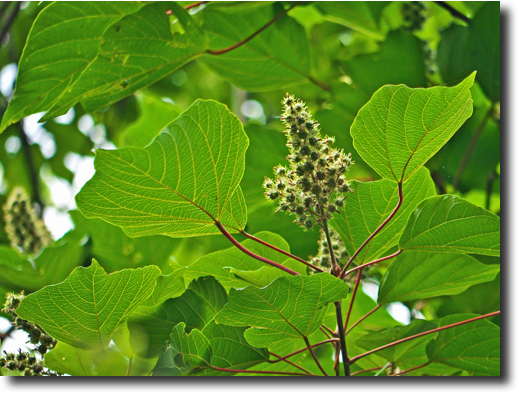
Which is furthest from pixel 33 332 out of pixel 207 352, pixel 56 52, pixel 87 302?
Answer: pixel 56 52

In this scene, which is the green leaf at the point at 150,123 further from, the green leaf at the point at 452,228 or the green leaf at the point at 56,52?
the green leaf at the point at 452,228

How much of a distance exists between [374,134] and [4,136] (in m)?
2.40

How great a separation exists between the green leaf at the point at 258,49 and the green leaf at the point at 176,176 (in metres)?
0.65

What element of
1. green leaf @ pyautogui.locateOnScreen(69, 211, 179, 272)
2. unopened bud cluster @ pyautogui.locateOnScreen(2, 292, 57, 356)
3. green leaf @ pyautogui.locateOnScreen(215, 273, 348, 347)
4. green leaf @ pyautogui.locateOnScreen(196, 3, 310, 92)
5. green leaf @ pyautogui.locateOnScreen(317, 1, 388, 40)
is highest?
green leaf @ pyautogui.locateOnScreen(317, 1, 388, 40)

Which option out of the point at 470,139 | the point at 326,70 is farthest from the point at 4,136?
the point at 470,139

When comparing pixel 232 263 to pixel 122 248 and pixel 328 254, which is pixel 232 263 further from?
pixel 122 248

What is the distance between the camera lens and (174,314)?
867 millimetres

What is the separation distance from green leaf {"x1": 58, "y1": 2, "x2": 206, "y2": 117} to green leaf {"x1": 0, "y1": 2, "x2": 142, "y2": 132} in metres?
0.04

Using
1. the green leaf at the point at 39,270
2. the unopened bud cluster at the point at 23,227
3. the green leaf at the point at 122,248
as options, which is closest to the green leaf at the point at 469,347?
the green leaf at the point at 122,248

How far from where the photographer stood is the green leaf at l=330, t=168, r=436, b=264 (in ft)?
2.76

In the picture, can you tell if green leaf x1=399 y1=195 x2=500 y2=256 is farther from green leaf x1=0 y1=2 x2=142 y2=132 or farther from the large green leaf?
green leaf x1=0 y1=2 x2=142 y2=132

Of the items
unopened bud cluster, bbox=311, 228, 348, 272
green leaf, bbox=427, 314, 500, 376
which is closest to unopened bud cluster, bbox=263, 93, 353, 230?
unopened bud cluster, bbox=311, 228, 348, 272

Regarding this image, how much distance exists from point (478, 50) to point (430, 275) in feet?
2.19

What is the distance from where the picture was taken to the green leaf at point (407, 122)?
632 mm
